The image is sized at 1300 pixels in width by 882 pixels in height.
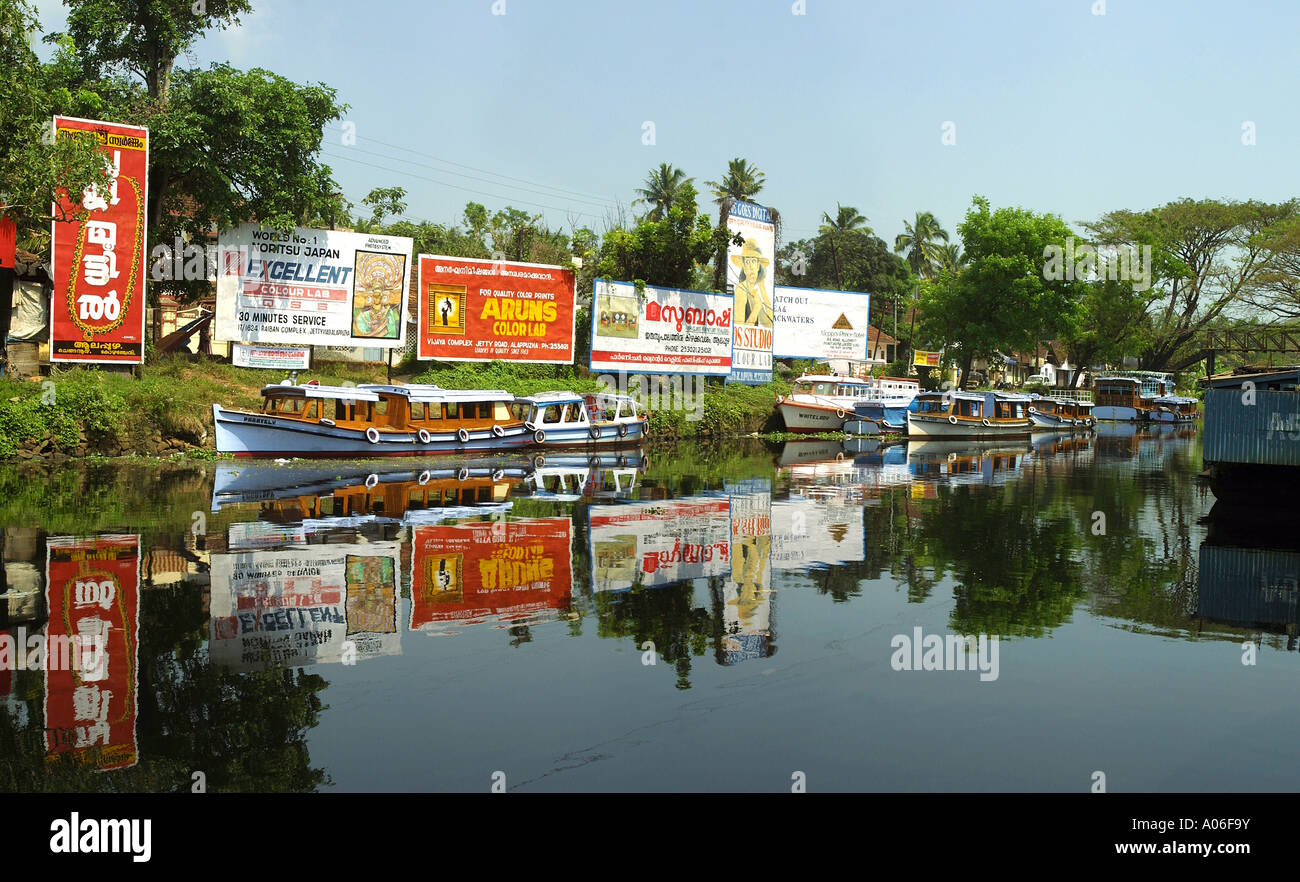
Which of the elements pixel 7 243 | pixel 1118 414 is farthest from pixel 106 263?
pixel 1118 414

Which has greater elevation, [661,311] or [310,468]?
[661,311]

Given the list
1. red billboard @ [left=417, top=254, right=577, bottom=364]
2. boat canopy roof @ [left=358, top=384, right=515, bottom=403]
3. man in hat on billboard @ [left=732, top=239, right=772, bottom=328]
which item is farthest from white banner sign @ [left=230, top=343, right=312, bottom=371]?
man in hat on billboard @ [left=732, top=239, right=772, bottom=328]

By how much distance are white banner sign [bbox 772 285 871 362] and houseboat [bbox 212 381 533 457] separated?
18.7m

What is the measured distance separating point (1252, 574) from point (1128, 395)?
59309mm

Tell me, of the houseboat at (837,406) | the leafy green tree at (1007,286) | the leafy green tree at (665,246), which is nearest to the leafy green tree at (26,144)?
the leafy green tree at (665,246)

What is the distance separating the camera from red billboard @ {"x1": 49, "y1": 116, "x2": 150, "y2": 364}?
85.2 ft

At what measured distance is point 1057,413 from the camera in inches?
2212

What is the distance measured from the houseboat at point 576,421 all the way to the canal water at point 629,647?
492 inches

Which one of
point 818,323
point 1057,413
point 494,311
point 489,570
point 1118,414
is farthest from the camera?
point 1118,414

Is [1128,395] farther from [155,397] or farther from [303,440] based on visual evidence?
[155,397]
